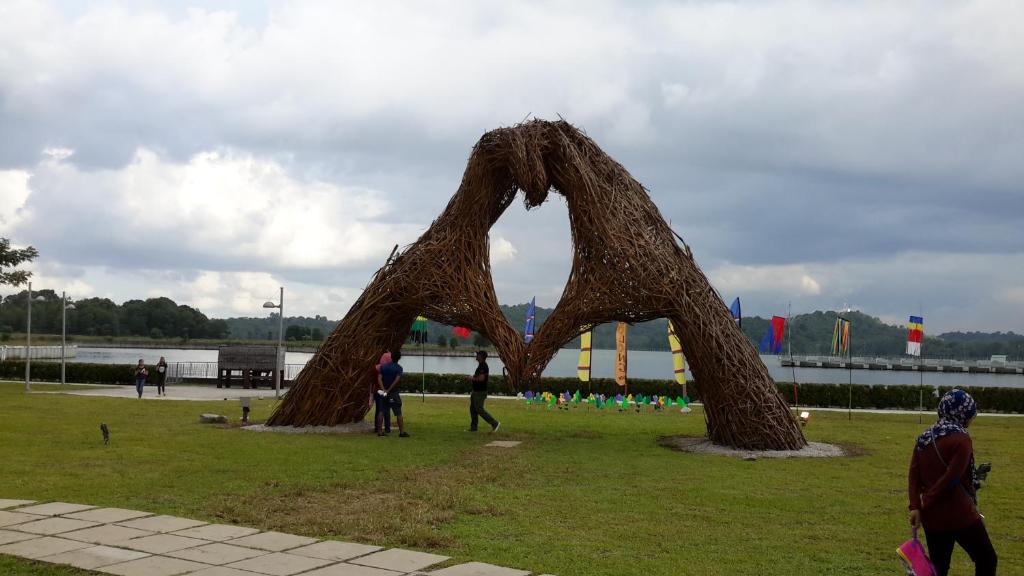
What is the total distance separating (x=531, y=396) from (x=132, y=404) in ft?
34.4

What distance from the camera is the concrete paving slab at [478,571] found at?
551 centimetres

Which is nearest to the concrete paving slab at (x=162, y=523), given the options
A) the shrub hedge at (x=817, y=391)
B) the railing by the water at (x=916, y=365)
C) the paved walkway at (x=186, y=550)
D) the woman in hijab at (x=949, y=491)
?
the paved walkway at (x=186, y=550)

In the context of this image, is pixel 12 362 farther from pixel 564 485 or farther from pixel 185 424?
pixel 564 485

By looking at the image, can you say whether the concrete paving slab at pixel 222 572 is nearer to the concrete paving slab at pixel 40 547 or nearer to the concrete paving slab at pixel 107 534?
the concrete paving slab at pixel 107 534

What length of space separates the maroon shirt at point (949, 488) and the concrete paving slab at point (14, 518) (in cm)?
664

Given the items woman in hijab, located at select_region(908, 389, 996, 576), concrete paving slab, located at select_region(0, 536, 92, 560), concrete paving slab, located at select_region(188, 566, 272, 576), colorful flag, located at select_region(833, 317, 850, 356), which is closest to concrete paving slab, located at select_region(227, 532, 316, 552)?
concrete paving slab, located at select_region(188, 566, 272, 576)

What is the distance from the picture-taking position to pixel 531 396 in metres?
24.3

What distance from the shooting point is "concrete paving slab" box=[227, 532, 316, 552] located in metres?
6.20

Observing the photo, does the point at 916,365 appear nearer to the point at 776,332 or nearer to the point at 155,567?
the point at 776,332

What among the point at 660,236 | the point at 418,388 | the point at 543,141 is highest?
the point at 543,141

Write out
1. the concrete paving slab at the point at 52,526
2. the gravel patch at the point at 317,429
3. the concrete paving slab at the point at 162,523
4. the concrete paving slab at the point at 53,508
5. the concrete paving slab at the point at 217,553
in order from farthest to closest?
the gravel patch at the point at 317,429
the concrete paving slab at the point at 53,508
the concrete paving slab at the point at 162,523
the concrete paving slab at the point at 52,526
the concrete paving slab at the point at 217,553

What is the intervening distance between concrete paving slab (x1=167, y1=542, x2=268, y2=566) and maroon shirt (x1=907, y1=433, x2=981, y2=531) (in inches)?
171

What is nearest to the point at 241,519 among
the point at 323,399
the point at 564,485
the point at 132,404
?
the point at 564,485

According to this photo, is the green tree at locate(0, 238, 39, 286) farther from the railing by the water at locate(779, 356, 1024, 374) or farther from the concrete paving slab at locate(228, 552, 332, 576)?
the railing by the water at locate(779, 356, 1024, 374)
